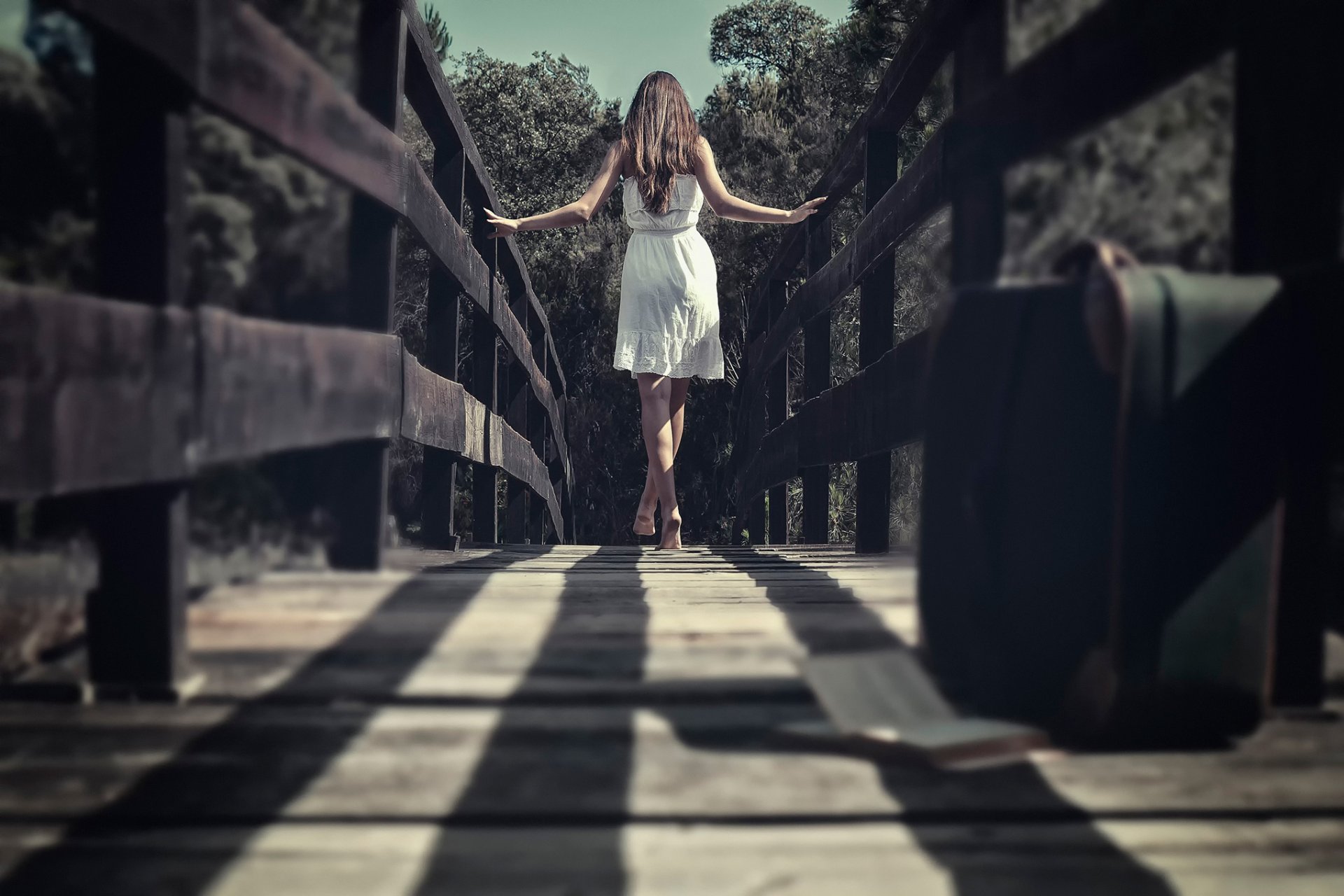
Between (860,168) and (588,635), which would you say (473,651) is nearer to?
(588,635)

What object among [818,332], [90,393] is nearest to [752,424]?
[818,332]

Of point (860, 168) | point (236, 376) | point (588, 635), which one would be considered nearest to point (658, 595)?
point (588, 635)

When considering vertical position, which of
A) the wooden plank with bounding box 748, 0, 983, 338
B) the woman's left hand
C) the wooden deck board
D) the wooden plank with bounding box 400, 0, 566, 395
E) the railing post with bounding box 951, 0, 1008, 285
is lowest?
the wooden deck board

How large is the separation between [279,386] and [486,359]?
3.16 meters

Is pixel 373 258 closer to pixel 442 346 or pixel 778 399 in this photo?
pixel 442 346

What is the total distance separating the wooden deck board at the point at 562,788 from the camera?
37.7 inches

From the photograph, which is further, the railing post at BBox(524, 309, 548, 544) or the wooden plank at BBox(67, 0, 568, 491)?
the railing post at BBox(524, 309, 548, 544)

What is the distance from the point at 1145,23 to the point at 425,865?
1.07m

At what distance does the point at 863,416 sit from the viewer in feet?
11.0

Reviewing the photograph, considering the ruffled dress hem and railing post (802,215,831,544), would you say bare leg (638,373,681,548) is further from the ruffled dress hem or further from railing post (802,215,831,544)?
railing post (802,215,831,544)

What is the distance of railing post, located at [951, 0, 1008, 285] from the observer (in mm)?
1490

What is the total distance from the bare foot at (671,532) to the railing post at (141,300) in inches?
114

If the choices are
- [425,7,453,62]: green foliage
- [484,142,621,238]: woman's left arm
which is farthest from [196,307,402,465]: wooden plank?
[425,7,453,62]: green foliage

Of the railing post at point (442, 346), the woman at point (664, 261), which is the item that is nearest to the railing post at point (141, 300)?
the railing post at point (442, 346)
